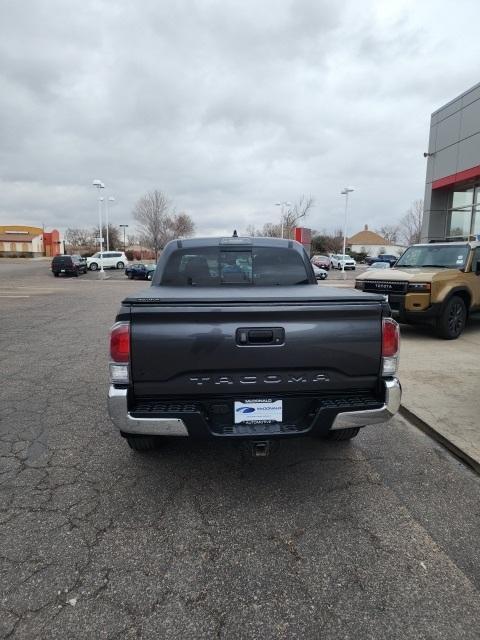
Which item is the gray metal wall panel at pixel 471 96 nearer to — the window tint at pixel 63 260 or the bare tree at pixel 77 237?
the window tint at pixel 63 260

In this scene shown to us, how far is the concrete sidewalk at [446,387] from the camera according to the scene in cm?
399

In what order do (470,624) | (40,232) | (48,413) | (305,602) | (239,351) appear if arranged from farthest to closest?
(40,232) → (48,413) → (239,351) → (305,602) → (470,624)

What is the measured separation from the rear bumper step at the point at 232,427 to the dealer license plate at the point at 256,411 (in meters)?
0.05

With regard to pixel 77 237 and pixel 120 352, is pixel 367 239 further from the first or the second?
pixel 120 352

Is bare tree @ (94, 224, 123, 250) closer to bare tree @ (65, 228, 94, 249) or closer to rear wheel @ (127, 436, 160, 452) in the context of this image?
bare tree @ (65, 228, 94, 249)

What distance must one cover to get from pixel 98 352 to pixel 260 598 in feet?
19.9

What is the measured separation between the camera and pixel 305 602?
2.12 meters

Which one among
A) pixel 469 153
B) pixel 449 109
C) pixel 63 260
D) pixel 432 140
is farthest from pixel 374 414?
pixel 63 260

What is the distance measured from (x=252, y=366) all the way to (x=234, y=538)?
1.07 m

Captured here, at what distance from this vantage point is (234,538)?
8.52ft

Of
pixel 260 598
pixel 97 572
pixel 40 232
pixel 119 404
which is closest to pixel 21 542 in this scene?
pixel 97 572

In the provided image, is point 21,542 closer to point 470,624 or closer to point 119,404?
point 119,404

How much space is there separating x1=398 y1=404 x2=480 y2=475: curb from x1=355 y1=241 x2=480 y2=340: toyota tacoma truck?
393 cm

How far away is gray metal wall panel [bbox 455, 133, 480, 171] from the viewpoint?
15.2m
